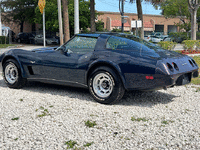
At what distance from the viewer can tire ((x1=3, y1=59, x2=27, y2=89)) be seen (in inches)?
269

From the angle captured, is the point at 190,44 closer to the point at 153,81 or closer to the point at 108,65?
the point at 108,65

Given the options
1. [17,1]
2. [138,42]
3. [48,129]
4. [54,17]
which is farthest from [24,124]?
[17,1]

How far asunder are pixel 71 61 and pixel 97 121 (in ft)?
6.00

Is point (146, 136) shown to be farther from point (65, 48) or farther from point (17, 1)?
point (17, 1)

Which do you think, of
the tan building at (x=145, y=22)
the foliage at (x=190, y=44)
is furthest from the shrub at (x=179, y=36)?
the foliage at (x=190, y=44)

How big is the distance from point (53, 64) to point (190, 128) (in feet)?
10.7

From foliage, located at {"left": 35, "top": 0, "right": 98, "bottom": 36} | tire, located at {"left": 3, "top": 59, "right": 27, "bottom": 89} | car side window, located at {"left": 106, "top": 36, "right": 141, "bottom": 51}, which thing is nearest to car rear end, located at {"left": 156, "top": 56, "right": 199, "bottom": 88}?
car side window, located at {"left": 106, "top": 36, "right": 141, "bottom": 51}

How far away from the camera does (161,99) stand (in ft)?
19.8

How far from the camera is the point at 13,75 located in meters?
7.00

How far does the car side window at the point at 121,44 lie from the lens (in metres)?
5.54

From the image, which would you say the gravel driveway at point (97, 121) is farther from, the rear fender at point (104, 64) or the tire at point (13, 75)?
the rear fender at point (104, 64)

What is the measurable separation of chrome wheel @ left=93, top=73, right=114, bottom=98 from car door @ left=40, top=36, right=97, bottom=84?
1.08 feet

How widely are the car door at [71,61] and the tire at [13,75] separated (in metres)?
0.84

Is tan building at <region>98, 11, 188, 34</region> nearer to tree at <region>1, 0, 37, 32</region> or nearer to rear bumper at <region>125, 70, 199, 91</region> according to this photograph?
tree at <region>1, 0, 37, 32</region>
